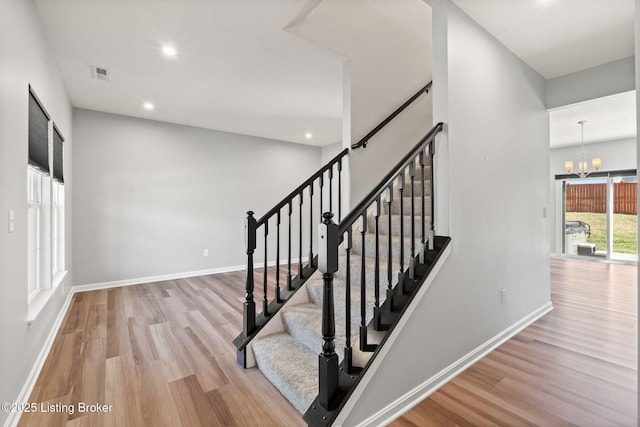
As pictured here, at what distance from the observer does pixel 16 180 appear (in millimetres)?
1806

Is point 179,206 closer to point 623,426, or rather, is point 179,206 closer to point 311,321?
point 311,321

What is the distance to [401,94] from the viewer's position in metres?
3.26

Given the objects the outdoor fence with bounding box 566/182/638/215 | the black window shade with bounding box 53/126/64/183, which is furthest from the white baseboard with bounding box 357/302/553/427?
the outdoor fence with bounding box 566/182/638/215

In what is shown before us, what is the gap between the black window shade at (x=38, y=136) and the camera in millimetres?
2143

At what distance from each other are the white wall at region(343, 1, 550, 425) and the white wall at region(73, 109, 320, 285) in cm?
444

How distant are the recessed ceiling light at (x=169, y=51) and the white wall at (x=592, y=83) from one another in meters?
4.10

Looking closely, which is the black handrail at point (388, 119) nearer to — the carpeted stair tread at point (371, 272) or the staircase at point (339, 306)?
the staircase at point (339, 306)

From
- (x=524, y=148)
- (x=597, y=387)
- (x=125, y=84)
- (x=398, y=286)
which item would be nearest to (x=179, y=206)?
(x=125, y=84)

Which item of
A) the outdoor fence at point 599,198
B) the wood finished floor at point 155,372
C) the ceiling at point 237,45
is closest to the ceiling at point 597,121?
Answer: the outdoor fence at point 599,198

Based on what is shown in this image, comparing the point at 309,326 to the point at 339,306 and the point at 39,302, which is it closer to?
the point at 339,306

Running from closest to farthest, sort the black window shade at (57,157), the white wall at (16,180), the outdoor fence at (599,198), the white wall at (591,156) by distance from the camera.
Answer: the white wall at (16,180) < the black window shade at (57,157) < the white wall at (591,156) < the outdoor fence at (599,198)

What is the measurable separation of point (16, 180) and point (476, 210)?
3.17m

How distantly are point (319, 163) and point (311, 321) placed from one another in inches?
209

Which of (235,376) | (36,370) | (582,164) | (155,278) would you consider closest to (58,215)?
(155,278)
